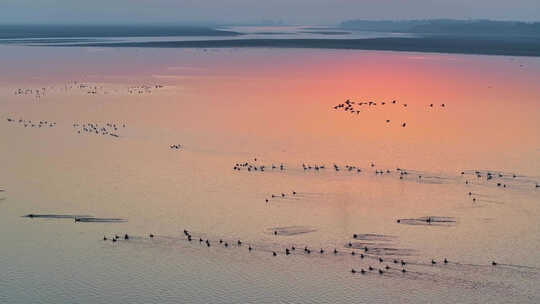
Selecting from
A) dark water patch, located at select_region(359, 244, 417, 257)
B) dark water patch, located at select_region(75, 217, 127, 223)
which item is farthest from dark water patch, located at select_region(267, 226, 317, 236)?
dark water patch, located at select_region(75, 217, 127, 223)

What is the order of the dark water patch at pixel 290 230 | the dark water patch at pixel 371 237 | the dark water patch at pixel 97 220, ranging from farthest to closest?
the dark water patch at pixel 97 220, the dark water patch at pixel 290 230, the dark water patch at pixel 371 237

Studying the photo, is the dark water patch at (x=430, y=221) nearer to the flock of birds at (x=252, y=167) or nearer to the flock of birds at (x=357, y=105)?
the flock of birds at (x=252, y=167)

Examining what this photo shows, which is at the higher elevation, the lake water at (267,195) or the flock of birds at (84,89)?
the flock of birds at (84,89)

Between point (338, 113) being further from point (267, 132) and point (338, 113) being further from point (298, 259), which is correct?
point (298, 259)

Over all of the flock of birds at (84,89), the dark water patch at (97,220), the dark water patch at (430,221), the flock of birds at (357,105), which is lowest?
the dark water patch at (430,221)

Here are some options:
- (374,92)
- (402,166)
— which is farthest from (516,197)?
(374,92)

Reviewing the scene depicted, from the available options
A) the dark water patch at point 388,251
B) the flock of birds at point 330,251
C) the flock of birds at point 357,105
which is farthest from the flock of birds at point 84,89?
the dark water patch at point 388,251

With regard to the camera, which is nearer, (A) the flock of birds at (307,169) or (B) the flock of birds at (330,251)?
(B) the flock of birds at (330,251)

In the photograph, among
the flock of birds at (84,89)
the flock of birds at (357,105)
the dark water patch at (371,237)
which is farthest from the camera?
the flock of birds at (84,89)
